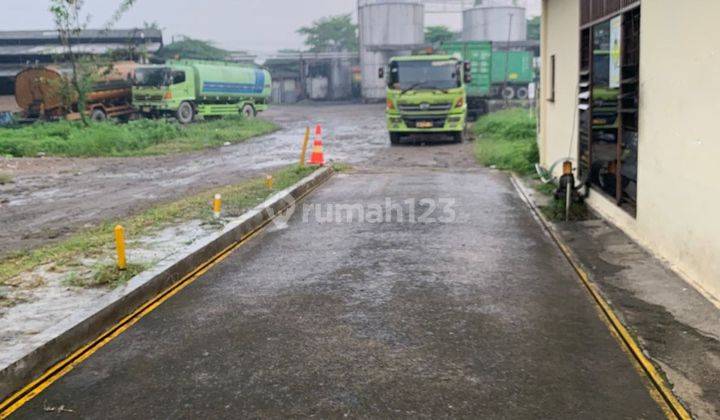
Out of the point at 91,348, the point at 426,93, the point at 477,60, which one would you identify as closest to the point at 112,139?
the point at 426,93

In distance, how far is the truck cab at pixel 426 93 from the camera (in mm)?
21578

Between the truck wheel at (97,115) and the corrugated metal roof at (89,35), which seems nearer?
the truck wheel at (97,115)

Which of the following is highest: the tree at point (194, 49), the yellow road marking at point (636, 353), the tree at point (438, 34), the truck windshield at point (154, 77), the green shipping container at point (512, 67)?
the tree at point (438, 34)

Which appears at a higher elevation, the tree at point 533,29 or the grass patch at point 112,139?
the tree at point 533,29

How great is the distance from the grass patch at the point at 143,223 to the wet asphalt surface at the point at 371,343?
1.59 metres

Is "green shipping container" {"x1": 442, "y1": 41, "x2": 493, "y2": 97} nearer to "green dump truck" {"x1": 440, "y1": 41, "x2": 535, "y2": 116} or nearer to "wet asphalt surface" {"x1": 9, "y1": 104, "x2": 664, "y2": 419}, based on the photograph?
"green dump truck" {"x1": 440, "y1": 41, "x2": 535, "y2": 116}

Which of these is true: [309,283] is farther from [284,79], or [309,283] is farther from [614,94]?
[284,79]

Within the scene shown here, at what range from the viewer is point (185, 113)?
34594mm

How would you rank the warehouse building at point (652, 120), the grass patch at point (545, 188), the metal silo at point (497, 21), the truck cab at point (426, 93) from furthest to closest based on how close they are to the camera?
the metal silo at point (497, 21), the truck cab at point (426, 93), the grass patch at point (545, 188), the warehouse building at point (652, 120)

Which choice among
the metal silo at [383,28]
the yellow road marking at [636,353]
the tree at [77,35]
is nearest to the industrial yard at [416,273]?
the yellow road marking at [636,353]

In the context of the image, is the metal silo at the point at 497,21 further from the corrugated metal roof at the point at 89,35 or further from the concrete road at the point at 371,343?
the concrete road at the point at 371,343

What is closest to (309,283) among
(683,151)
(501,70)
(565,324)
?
(565,324)

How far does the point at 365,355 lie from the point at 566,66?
356 inches

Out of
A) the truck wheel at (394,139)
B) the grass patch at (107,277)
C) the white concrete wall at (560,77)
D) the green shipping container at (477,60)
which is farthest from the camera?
the green shipping container at (477,60)
